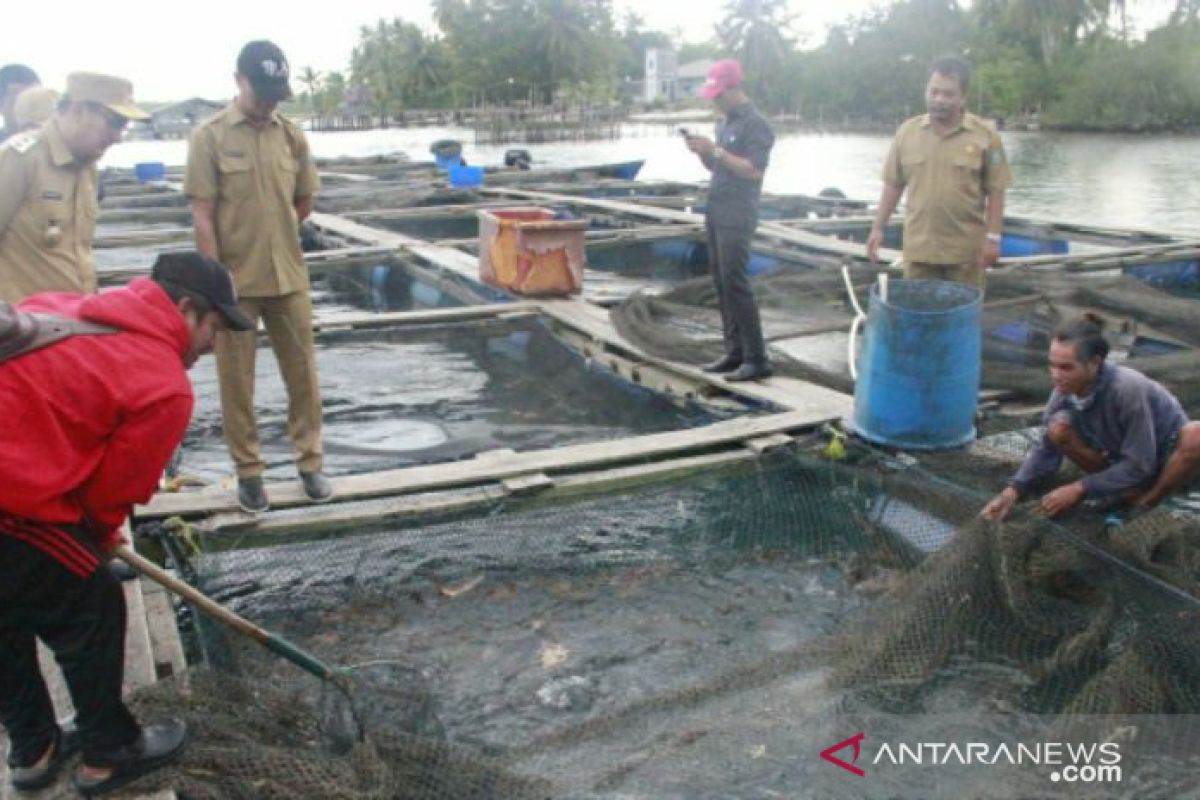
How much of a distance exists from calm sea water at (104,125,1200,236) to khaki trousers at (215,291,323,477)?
7.33 meters

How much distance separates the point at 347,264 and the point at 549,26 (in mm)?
72678

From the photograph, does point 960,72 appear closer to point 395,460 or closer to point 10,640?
point 395,460

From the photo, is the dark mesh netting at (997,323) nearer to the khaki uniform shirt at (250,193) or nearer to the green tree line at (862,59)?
the khaki uniform shirt at (250,193)

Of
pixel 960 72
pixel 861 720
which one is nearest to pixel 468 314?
pixel 960 72

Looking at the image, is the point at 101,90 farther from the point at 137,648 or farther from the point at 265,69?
the point at 137,648

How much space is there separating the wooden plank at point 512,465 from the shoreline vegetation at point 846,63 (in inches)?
2027

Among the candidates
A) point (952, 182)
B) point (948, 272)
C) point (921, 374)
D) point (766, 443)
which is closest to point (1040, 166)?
point (948, 272)

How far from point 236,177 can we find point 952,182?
365 cm

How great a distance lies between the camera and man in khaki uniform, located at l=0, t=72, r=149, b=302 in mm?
4055

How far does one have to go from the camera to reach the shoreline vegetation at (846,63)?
2178 inches

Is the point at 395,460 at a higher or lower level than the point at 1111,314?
lower

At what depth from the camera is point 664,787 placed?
2996 millimetres

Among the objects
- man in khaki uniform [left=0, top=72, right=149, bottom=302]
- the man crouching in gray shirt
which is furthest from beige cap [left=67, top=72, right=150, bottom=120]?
the man crouching in gray shirt

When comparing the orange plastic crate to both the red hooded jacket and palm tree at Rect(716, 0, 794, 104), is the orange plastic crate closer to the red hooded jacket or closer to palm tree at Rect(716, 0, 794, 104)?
the red hooded jacket
